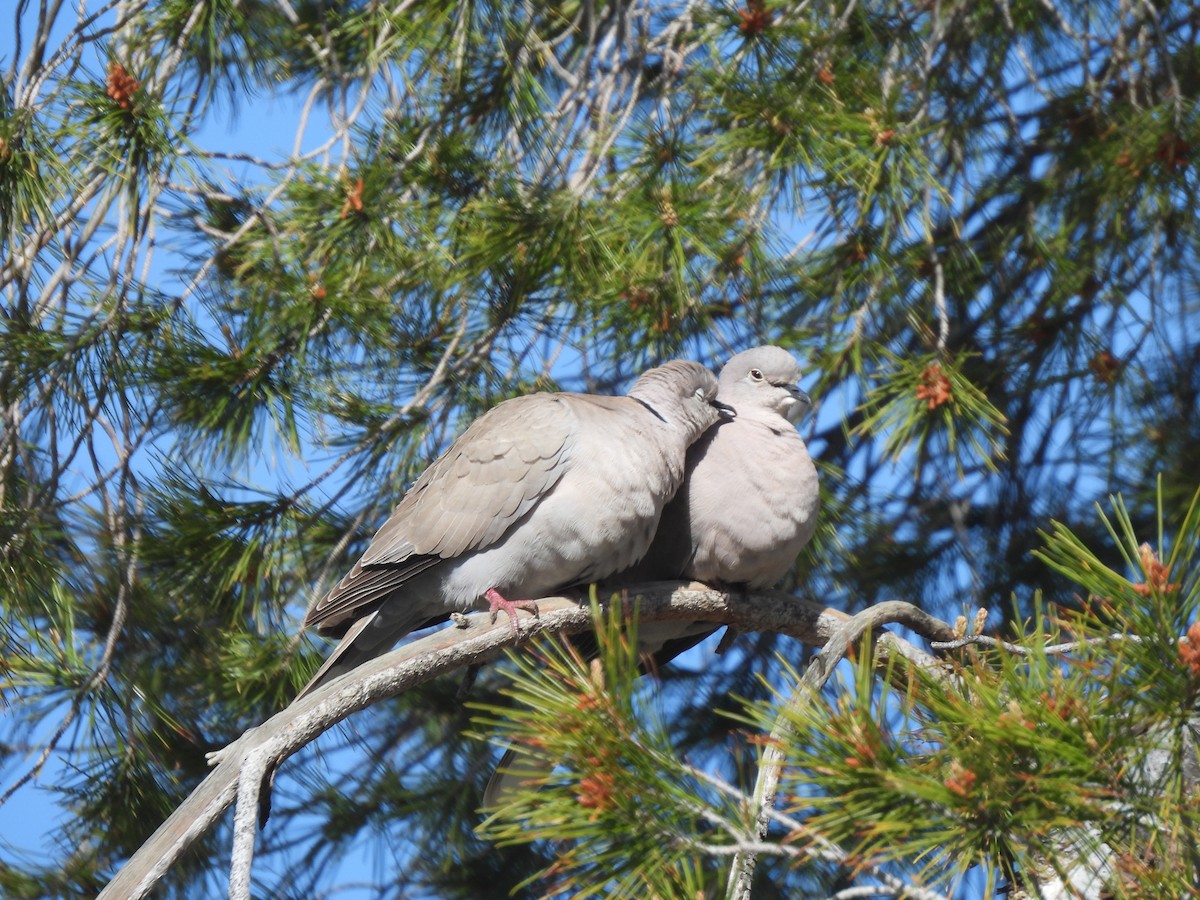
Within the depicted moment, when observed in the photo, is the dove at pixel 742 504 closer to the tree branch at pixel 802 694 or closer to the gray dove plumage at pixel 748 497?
the gray dove plumage at pixel 748 497

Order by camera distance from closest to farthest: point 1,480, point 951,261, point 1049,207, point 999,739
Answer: point 999,739
point 1,480
point 951,261
point 1049,207

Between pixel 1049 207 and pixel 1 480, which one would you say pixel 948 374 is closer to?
pixel 1049 207

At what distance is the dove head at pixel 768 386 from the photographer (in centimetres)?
311

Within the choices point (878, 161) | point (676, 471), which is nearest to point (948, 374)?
point (878, 161)

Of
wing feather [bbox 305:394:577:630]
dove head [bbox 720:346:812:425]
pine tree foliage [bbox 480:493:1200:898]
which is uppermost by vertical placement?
wing feather [bbox 305:394:577:630]

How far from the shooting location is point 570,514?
2.62 m

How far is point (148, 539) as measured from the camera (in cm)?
281

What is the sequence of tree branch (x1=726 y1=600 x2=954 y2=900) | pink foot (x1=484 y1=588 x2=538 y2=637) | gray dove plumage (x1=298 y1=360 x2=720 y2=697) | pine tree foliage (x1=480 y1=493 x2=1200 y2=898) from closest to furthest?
pine tree foliage (x1=480 y1=493 x2=1200 y2=898)
tree branch (x1=726 y1=600 x2=954 y2=900)
pink foot (x1=484 y1=588 x2=538 y2=637)
gray dove plumage (x1=298 y1=360 x2=720 y2=697)

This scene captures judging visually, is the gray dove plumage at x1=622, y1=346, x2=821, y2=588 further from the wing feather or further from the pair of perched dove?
the wing feather

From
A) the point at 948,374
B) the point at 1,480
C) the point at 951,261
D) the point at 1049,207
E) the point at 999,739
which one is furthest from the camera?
the point at 1049,207

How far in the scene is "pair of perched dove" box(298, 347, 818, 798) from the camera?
2641mm

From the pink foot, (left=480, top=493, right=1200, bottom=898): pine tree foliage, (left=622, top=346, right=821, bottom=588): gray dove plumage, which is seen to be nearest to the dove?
(left=622, top=346, right=821, bottom=588): gray dove plumage

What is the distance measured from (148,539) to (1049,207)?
2.91 meters

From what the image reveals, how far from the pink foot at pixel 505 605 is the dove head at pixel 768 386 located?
83cm
